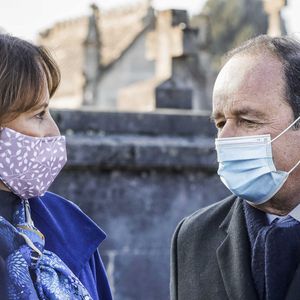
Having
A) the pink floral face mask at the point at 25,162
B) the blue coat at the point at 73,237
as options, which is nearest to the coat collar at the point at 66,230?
the blue coat at the point at 73,237

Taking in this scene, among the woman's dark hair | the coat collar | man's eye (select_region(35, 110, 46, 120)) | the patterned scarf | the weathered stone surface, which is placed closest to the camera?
the patterned scarf

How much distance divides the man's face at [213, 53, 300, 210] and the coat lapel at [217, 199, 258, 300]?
23 centimetres

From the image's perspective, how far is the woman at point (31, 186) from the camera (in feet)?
11.0

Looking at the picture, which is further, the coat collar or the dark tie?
the coat collar

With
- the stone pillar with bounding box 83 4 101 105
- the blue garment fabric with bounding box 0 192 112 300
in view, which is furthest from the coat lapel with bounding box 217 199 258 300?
the stone pillar with bounding box 83 4 101 105

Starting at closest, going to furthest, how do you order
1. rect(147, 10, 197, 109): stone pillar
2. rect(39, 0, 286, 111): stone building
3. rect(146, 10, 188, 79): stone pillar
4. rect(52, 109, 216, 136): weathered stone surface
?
rect(52, 109, 216, 136): weathered stone surface < rect(147, 10, 197, 109): stone pillar < rect(146, 10, 188, 79): stone pillar < rect(39, 0, 286, 111): stone building

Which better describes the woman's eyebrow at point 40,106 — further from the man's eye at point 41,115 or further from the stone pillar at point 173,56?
the stone pillar at point 173,56

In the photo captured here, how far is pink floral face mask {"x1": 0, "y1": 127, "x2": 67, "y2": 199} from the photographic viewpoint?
346 cm

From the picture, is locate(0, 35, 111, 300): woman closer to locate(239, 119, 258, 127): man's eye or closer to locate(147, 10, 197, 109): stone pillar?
locate(239, 119, 258, 127): man's eye

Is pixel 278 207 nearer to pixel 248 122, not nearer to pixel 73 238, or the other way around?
pixel 248 122

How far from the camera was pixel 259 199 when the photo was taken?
3.68 meters

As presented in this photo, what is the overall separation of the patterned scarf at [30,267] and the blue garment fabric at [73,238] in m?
0.09

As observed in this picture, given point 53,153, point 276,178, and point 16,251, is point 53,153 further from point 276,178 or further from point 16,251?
point 276,178

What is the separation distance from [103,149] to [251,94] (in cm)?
389
